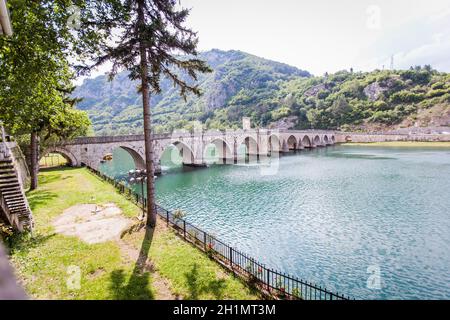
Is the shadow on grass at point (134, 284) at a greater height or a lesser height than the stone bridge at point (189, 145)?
lesser

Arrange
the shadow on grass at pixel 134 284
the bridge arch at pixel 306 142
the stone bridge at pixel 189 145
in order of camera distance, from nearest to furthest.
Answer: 1. the shadow on grass at pixel 134 284
2. the stone bridge at pixel 189 145
3. the bridge arch at pixel 306 142

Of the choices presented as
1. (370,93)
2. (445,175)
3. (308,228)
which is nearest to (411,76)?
(370,93)

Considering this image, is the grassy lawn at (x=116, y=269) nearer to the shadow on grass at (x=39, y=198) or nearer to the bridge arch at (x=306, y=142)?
the shadow on grass at (x=39, y=198)

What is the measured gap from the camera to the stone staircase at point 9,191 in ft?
37.9

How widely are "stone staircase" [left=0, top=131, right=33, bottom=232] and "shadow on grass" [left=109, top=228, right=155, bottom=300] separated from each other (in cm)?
602

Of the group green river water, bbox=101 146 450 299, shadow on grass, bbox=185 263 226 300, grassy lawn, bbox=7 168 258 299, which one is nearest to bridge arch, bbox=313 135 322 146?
green river water, bbox=101 146 450 299

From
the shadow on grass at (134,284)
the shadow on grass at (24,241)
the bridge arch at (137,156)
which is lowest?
the shadow on grass at (134,284)

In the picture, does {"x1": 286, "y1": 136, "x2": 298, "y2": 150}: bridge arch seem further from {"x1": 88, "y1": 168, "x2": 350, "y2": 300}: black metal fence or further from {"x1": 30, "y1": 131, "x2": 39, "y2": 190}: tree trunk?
{"x1": 88, "y1": 168, "x2": 350, "y2": 300}: black metal fence

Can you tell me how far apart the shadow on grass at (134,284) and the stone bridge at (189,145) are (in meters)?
31.4

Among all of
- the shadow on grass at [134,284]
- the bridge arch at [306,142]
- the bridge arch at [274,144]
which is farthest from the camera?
the bridge arch at [306,142]

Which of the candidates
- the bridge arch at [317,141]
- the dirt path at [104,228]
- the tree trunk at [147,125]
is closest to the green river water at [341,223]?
the tree trunk at [147,125]

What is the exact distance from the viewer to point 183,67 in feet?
53.9
